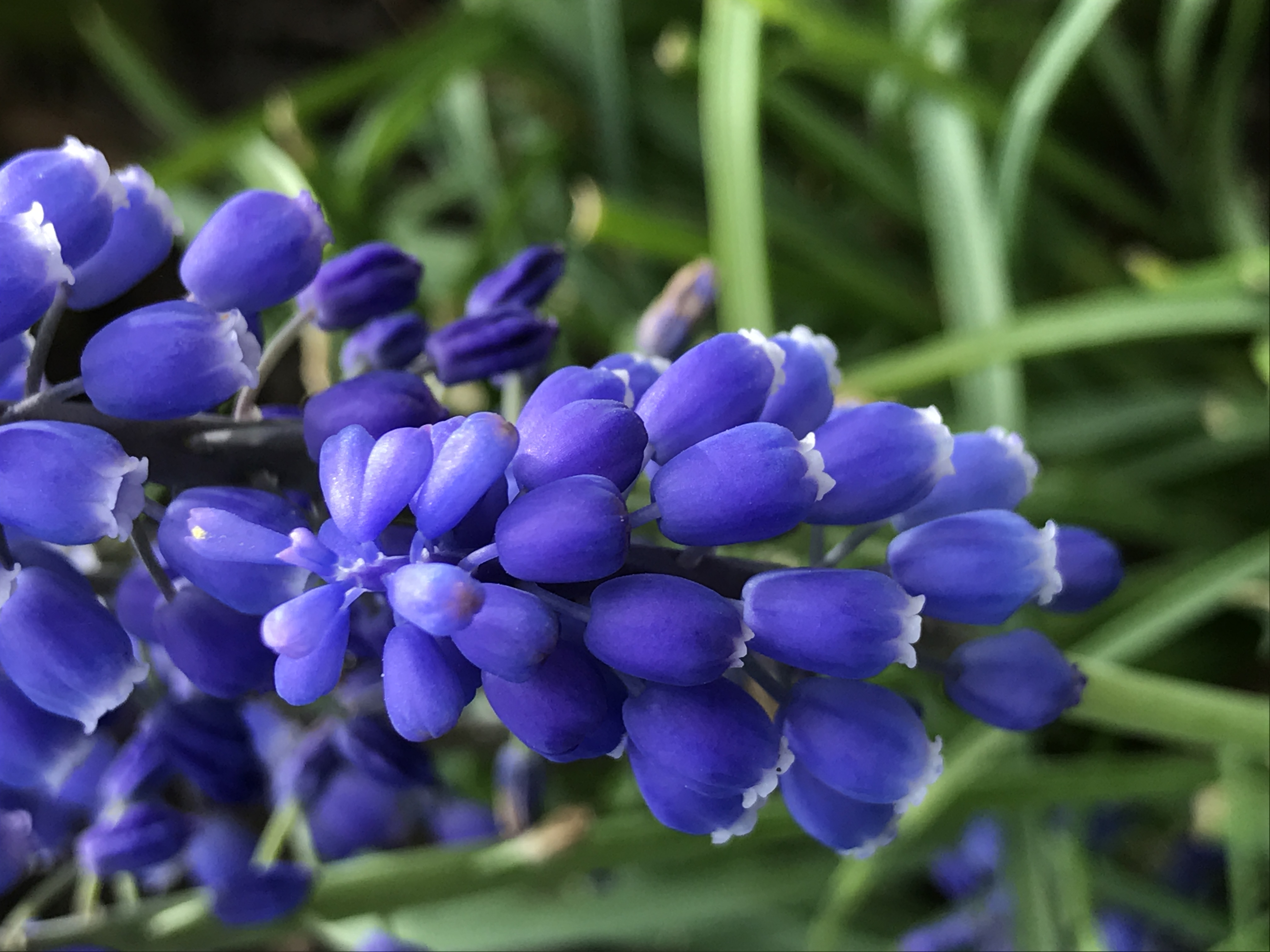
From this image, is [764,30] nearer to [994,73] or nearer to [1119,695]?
[994,73]

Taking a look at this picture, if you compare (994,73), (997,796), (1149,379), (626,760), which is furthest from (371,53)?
(997,796)

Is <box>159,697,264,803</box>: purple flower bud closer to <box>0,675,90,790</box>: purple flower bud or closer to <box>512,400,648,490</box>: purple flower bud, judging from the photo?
<box>0,675,90,790</box>: purple flower bud

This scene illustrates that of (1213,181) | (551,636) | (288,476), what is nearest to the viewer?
(551,636)

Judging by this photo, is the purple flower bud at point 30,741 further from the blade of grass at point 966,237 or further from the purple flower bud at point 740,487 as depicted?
the blade of grass at point 966,237

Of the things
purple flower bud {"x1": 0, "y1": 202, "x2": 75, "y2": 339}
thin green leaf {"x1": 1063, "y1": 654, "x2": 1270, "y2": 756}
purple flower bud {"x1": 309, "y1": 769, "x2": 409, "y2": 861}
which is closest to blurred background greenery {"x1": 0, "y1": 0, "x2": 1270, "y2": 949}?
thin green leaf {"x1": 1063, "y1": 654, "x2": 1270, "y2": 756}

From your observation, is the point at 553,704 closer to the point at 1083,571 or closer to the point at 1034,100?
the point at 1083,571

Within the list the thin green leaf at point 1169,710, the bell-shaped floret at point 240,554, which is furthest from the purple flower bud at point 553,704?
the thin green leaf at point 1169,710
